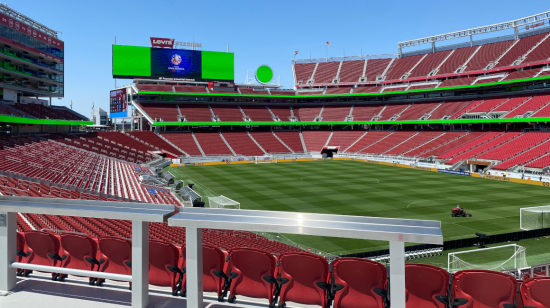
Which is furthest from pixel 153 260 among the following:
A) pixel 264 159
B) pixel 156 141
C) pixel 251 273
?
pixel 156 141

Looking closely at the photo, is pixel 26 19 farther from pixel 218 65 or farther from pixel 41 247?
pixel 41 247

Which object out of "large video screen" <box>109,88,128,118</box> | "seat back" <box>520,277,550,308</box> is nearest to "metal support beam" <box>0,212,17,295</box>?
"seat back" <box>520,277,550,308</box>

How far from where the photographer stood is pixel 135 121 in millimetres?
76188

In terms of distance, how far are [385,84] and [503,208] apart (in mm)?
58182

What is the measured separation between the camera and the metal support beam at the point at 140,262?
3.50 metres

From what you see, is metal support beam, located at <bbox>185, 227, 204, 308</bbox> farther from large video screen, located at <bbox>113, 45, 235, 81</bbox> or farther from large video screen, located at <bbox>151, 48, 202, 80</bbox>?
large video screen, located at <bbox>151, 48, 202, 80</bbox>

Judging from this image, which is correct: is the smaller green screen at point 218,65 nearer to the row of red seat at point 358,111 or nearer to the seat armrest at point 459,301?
the row of red seat at point 358,111

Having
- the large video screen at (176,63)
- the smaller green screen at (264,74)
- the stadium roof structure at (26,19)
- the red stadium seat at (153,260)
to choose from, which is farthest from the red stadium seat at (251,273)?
the smaller green screen at (264,74)

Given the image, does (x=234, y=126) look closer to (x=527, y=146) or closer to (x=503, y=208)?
(x=527, y=146)

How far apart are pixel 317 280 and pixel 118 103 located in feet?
260

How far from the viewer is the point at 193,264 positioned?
337cm

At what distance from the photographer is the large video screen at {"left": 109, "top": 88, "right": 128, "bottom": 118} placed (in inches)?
2908

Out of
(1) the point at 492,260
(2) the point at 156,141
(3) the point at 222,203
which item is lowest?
(1) the point at 492,260

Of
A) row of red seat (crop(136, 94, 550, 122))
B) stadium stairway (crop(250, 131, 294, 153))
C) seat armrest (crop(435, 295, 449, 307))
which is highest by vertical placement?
row of red seat (crop(136, 94, 550, 122))
